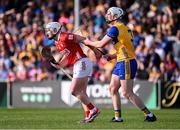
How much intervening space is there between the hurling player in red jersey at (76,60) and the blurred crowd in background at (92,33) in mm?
9256

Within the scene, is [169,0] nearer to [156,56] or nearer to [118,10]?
[156,56]

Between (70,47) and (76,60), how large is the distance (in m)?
0.32

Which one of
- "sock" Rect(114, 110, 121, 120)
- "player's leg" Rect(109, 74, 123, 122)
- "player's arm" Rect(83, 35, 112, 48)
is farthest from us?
"sock" Rect(114, 110, 121, 120)

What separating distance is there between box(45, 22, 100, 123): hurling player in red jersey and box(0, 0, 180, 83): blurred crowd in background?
30.4 ft

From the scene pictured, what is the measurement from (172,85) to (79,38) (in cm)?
962

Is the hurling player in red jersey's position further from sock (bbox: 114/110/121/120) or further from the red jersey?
sock (bbox: 114/110/121/120)

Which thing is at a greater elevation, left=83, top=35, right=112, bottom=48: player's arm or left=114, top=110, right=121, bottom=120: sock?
left=83, top=35, right=112, bottom=48: player's arm

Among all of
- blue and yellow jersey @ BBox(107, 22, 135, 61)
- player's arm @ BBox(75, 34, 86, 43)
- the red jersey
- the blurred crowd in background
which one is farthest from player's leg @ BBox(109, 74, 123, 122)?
the blurred crowd in background

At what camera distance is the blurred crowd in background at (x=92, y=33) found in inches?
1055

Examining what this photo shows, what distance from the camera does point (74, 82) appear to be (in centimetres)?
1627

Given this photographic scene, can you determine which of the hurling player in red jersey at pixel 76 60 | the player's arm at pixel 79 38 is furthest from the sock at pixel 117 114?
the player's arm at pixel 79 38

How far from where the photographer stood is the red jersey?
16.2 meters

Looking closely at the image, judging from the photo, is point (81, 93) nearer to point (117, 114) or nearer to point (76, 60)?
point (76, 60)

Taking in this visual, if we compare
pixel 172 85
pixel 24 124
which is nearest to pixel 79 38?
pixel 24 124
